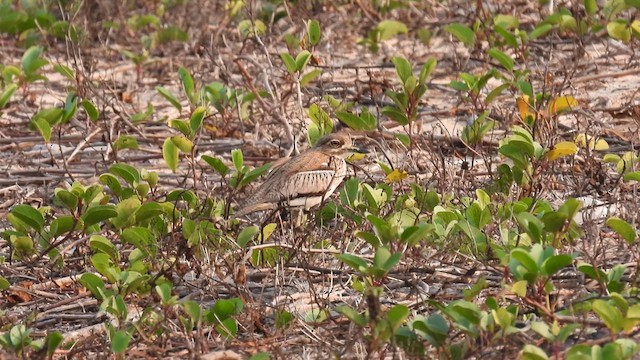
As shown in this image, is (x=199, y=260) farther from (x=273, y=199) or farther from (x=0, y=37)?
(x=0, y=37)

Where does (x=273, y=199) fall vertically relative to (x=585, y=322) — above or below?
below

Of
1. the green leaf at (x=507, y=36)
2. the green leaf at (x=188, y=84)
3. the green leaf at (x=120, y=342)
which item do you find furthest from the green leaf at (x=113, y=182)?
the green leaf at (x=507, y=36)

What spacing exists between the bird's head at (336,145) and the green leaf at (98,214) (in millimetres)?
1530

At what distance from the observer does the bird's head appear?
7164 millimetres

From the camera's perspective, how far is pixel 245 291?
5445mm

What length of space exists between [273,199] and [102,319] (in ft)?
4.93

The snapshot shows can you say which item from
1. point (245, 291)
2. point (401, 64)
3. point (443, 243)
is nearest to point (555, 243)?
point (443, 243)

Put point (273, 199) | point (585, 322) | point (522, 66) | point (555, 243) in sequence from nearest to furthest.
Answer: point (585, 322) → point (555, 243) → point (273, 199) → point (522, 66)

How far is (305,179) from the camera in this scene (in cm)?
707

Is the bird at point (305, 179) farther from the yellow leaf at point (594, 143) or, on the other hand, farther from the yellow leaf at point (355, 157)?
the yellow leaf at point (594, 143)

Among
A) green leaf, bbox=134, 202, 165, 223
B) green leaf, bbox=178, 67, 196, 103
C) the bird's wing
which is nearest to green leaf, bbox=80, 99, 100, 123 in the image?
green leaf, bbox=178, 67, 196, 103

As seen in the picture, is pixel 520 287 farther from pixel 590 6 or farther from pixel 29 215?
pixel 590 6

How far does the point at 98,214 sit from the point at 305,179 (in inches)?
56.4

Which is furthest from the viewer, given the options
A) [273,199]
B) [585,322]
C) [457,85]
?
[457,85]
